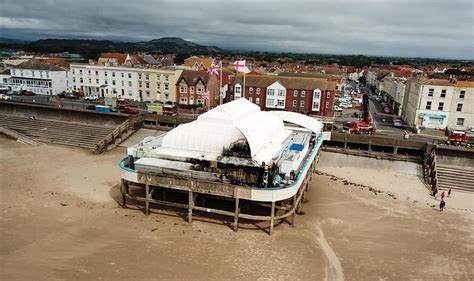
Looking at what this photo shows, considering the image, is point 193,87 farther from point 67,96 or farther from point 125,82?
point 67,96

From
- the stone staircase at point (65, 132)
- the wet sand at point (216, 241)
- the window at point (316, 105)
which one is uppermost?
the window at point (316, 105)

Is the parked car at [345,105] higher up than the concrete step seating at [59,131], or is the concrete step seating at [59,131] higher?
the parked car at [345,105]

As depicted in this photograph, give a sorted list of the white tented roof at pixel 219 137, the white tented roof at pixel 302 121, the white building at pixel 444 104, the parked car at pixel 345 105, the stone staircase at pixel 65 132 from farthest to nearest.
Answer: the parked car at pixel 345 105 → the white building at pixel 444 104 → the stone staircase at pixel 65 132 → the white tented roof at pixel 302 121 → the white tented roof at pixel 219 137

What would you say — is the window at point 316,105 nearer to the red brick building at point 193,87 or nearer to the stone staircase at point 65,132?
the red brick building at point 193,87


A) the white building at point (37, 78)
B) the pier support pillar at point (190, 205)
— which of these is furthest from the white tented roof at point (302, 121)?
the white building at point (37, 78)

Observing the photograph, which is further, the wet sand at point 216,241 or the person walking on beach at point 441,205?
the person walking on beach at point 441,205

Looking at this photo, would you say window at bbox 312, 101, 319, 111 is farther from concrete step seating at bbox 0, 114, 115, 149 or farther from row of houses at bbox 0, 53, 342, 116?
concrete step seating at bbox 0, 114, 115, 149

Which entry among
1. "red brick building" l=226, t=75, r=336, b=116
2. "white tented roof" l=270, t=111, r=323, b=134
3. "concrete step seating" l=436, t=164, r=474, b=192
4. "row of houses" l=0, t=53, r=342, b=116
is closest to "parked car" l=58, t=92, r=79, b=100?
"row of houses" l=0, t=53, r=342, b=116
